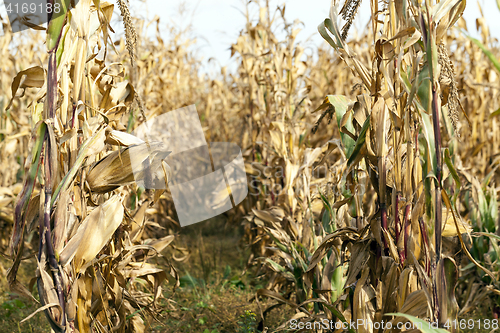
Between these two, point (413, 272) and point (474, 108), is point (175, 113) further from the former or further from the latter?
point (413, 272)

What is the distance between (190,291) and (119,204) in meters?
1.40

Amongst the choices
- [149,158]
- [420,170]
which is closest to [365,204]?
[420,170]

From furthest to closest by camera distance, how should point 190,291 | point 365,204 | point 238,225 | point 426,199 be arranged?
point 238,225, point 190,291, point 365,204, point 426,199

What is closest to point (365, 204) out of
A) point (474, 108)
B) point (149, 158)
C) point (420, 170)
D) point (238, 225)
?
point (420, 170)

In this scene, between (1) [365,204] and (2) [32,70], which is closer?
(2) [32,70]

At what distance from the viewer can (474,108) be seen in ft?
11.9

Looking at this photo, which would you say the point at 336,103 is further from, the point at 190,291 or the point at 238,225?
the point at 238,225

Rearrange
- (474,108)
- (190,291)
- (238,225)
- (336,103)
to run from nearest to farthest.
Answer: (336,103) < (190,291) < (474,108) < (238,225)

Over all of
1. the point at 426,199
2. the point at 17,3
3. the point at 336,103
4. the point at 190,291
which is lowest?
the point at 190,291

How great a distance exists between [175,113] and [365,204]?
2.84 meters

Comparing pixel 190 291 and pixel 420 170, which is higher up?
pixel 420 170

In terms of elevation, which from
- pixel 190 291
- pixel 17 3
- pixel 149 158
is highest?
pixel 17 3

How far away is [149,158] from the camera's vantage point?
4.11 feet

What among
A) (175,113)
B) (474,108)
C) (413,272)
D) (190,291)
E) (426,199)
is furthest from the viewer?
(175,113)
